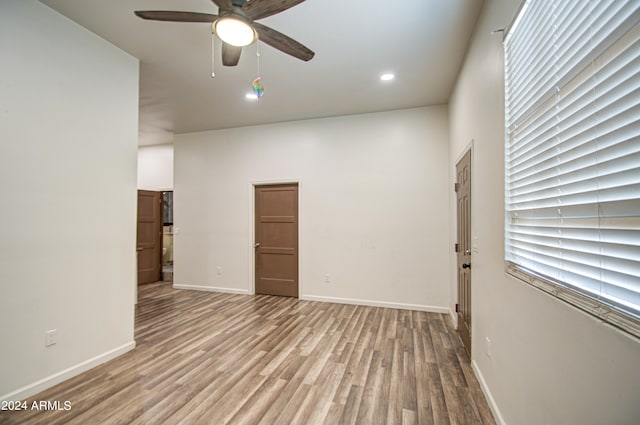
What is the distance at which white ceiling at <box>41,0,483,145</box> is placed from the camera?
2.31 meters

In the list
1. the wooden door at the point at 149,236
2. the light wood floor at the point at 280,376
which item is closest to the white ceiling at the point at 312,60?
the wooden door at the point at 149,236

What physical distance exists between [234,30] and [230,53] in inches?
18.0

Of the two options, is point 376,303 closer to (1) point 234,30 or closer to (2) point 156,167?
(1) point 234,30

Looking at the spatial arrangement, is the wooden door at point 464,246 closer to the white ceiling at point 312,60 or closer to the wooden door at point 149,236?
the white ceiling at point 312,60

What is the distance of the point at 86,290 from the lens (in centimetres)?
257

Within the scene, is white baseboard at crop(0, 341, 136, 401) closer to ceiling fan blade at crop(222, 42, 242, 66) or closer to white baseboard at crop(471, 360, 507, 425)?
ceiling fan blade at crop(222, 42, 242, 66)

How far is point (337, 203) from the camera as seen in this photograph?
4680 mm

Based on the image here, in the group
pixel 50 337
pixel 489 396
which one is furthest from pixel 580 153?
pixel 50 337

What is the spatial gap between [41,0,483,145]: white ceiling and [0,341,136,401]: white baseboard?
3.08 meters

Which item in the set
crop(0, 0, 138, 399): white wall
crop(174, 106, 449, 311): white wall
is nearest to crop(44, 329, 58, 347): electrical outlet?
crop(0, 0, 138, 399): white wall

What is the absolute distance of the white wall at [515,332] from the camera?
858 mm

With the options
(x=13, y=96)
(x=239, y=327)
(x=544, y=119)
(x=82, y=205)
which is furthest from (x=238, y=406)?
(x=13, y=96)

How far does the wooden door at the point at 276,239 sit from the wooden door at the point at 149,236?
2.78 metres

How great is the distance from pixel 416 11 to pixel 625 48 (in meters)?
1.92
